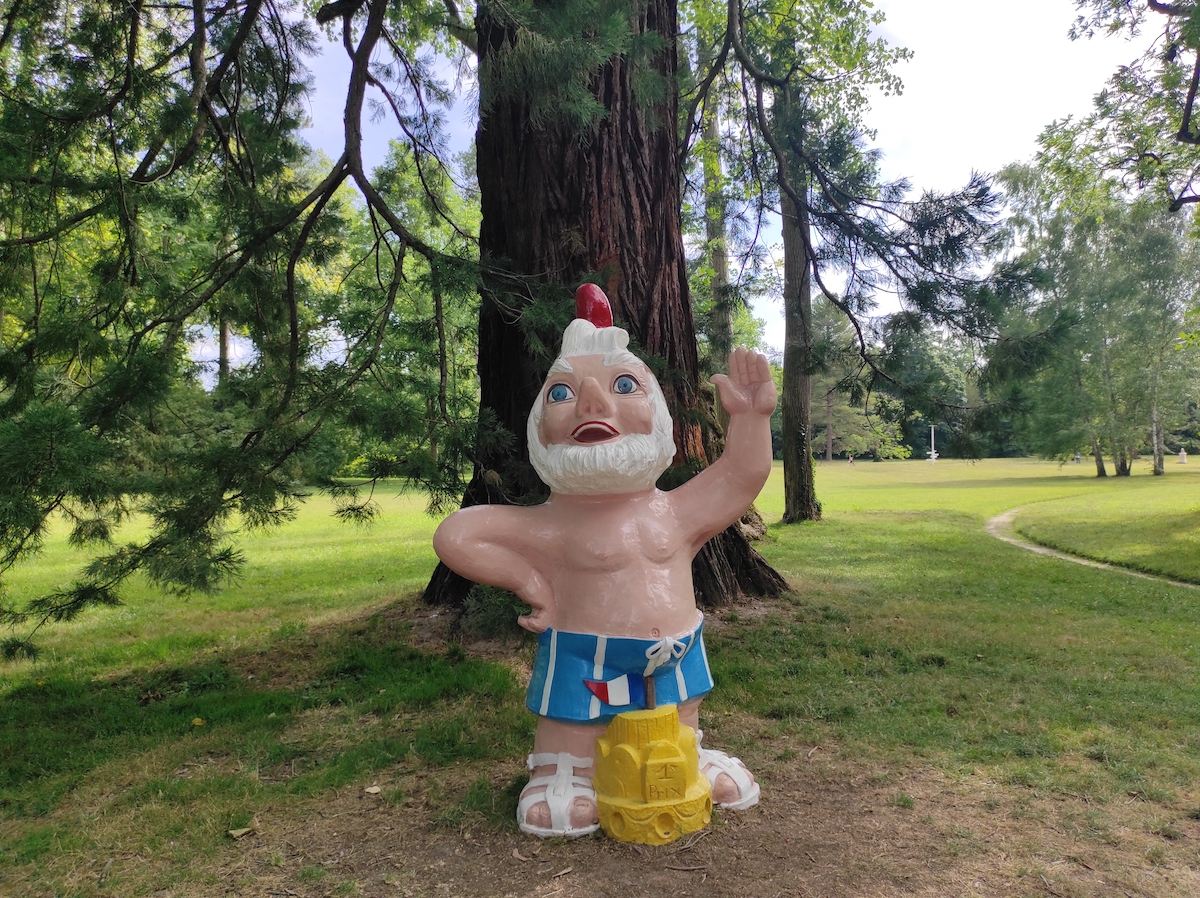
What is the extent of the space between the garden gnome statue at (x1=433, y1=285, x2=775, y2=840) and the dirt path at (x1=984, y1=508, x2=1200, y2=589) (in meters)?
7.21

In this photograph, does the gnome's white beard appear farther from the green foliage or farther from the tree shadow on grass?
the tree shadow on grass

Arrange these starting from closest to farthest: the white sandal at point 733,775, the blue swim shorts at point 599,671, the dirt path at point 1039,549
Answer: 1. the blue swim shorts at point 599,671
2. the white sandal at point 733,775
3. the dirt path at point 1039,549

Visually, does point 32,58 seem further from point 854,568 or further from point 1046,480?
point 1046,480

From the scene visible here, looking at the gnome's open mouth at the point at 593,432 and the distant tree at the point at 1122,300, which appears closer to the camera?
the gnome's open mouth at the point at 593,432

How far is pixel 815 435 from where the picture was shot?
4419 cm

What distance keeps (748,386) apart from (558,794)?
160 centimetres

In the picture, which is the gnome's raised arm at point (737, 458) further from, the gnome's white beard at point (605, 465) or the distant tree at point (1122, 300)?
the distant tree at point (1122, 300)

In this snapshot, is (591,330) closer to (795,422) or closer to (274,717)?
(274,717)

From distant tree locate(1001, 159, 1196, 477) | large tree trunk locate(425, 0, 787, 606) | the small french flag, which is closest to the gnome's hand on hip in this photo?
the small french flag

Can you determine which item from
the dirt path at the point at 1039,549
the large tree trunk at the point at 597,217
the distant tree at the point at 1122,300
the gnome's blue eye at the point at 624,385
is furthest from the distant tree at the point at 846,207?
the distant tree at the point at 1122,300

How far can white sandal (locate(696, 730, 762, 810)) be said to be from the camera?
9.06ft

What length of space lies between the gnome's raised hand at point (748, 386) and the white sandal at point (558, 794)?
4.57 feet

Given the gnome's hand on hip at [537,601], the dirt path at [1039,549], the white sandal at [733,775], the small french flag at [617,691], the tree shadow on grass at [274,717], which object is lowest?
the dirt path at [1039,549]

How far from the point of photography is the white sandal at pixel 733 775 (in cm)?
276
